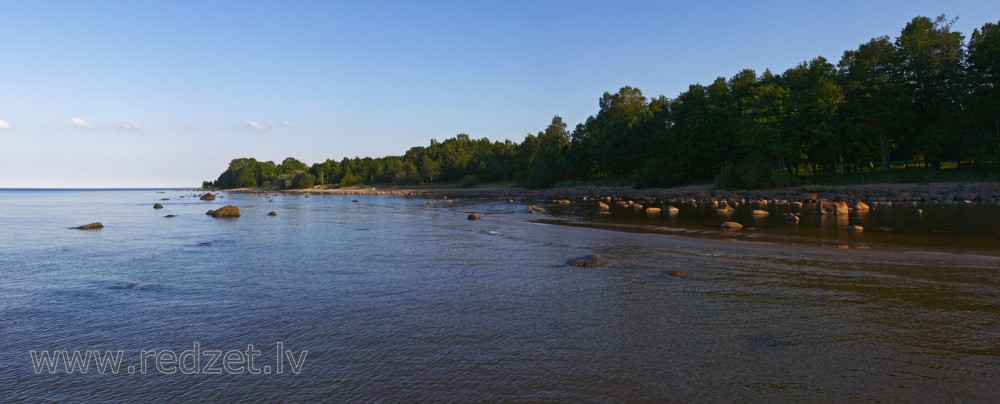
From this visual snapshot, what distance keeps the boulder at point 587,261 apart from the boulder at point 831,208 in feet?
77.2

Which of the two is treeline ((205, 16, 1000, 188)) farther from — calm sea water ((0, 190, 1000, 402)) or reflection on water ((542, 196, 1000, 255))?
calm sea water ((0, 190, 1000, 402))

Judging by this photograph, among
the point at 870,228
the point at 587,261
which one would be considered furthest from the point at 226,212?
the point at 870,228

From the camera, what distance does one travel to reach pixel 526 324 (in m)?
8.99

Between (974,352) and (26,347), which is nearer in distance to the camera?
(974,352)

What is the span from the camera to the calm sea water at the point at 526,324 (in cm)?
625

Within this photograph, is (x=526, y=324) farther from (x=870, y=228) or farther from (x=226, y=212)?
(x=226, y=212)

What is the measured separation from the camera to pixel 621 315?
31.2 ft

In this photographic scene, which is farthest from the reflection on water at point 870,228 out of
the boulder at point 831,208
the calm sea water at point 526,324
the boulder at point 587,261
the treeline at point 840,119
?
the treeline at point 840,119

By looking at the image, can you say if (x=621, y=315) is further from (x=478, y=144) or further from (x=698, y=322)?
(x=478, y=144)

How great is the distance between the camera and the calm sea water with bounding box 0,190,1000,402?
6.25 meters

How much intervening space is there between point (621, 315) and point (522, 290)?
2981mm

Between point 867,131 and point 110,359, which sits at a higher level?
point 867,131

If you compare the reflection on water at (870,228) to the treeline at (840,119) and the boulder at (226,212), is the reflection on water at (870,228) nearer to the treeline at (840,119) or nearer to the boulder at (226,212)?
the treeline at (840,119)

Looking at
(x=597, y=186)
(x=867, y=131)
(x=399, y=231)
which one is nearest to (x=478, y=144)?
(x=597, y=186)
